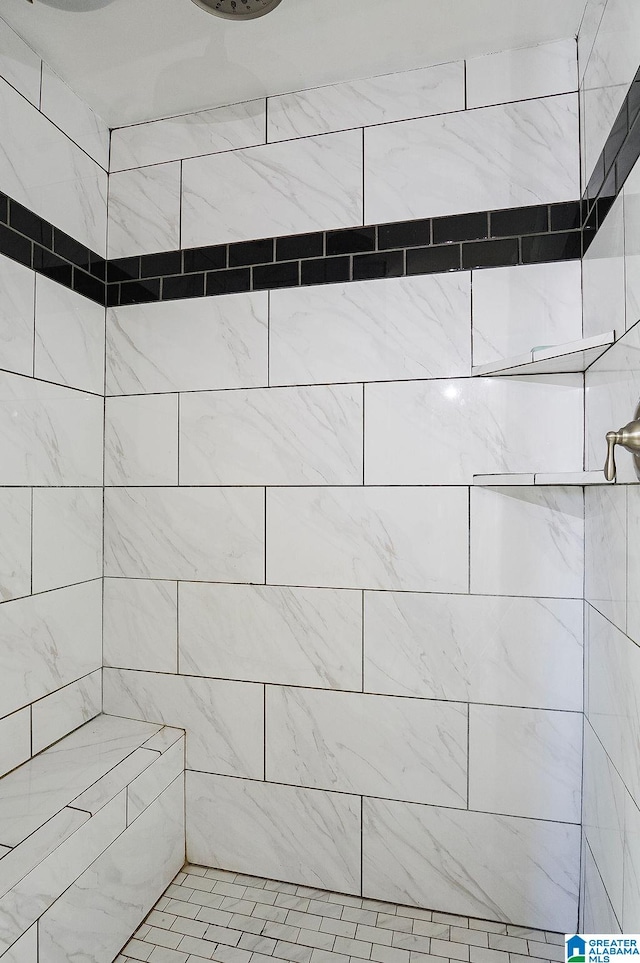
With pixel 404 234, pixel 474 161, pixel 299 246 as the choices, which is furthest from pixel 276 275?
pixel 474 161

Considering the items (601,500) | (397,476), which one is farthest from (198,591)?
(601,500)

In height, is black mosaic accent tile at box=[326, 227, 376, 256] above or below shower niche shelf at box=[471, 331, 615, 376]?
above

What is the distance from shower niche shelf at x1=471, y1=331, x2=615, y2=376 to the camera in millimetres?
1094

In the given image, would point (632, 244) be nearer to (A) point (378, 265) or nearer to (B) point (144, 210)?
(A) point (378, 265)

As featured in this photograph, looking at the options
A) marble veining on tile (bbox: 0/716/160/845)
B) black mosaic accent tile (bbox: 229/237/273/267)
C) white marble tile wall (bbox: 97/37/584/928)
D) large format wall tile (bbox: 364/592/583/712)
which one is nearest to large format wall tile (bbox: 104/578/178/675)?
white marble tile wall (bbox: 97/37/584/928)

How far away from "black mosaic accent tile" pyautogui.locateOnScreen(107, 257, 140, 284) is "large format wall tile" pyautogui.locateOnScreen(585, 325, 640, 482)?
1328 mm

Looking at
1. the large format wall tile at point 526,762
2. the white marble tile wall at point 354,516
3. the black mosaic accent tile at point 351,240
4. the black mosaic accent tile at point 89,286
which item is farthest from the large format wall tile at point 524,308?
the black mosaic accent tile at point 89,286

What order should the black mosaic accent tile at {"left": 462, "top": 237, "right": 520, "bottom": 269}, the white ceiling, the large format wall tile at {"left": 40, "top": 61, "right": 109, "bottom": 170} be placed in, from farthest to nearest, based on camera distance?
the large format wall tile at {"left": 40, "top": 61, "right": 109, "bottom": 170} < the black mosaic accent tile at {"left": 462, "top": 237, "right": 520, "bottom": 269} < the white ceiling

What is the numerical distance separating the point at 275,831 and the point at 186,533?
87cm

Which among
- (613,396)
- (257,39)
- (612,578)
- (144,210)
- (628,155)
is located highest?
(257,39)

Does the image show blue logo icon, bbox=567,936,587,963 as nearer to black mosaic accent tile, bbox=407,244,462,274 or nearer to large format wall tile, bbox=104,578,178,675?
large format wall tile, bbox=104,578,178,675

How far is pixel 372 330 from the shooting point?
5.13ft

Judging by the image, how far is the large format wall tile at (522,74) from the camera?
144cm

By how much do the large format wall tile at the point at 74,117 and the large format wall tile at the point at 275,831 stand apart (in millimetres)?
1878
